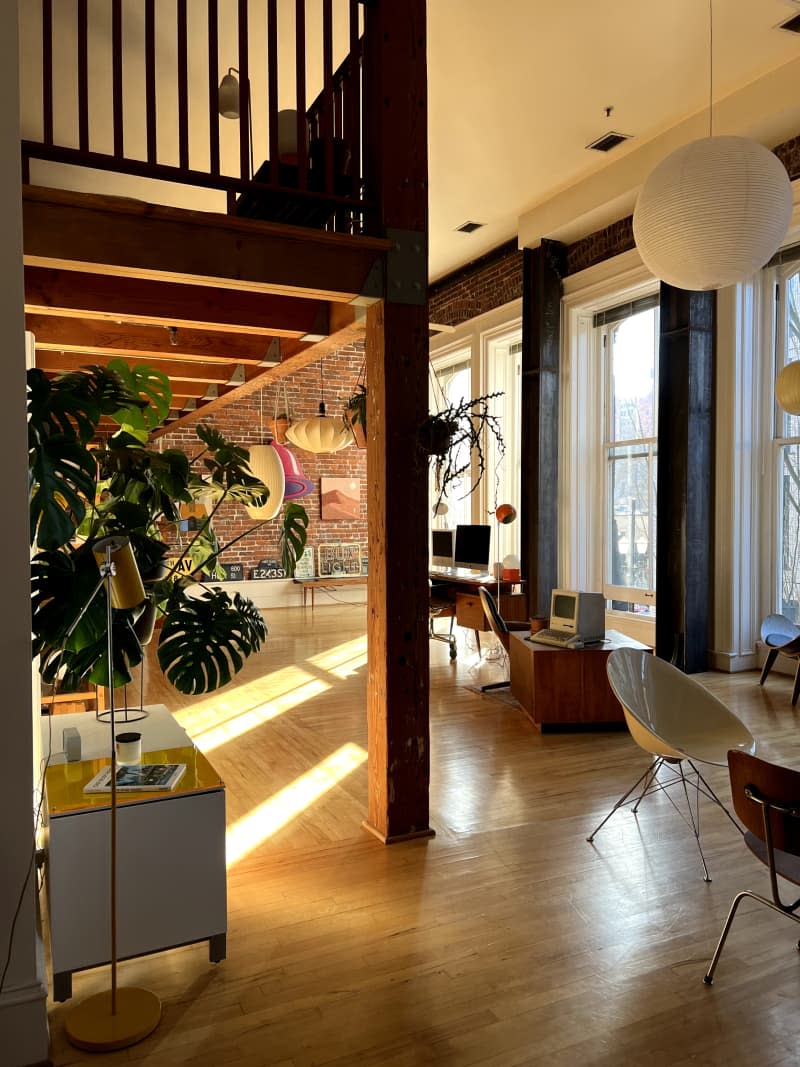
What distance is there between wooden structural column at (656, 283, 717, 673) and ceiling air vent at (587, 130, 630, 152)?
4.27 ft

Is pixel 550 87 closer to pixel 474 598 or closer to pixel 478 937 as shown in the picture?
pixel 474 598

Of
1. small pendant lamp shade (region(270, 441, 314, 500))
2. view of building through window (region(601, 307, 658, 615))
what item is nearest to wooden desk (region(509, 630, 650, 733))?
view of building through window (region(601, 307, 658, 615))

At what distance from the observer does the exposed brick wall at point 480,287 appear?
961 centimetres

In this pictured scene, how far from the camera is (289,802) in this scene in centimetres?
421

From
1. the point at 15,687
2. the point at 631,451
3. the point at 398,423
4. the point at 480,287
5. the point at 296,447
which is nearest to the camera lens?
the point at 15,687

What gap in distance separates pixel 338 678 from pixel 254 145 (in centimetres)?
449

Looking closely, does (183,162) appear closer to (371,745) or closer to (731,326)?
(371,745)

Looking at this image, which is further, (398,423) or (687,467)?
(687,467)

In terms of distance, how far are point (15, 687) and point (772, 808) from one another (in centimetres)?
208

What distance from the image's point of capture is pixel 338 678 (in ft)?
23.7

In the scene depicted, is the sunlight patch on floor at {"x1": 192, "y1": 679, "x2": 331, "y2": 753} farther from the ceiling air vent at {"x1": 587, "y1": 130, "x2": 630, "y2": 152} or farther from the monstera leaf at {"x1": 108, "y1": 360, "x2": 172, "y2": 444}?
the ceiling air vent at {"x1": 587, "y1": 130, "x2": 630, "y2": 152}

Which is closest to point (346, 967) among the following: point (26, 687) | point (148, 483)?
point (26, 687)

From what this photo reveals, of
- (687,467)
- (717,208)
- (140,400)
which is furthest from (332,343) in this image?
(687,467)

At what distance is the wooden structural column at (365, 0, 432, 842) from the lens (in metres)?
3.51
